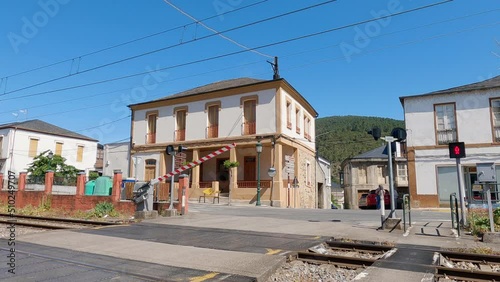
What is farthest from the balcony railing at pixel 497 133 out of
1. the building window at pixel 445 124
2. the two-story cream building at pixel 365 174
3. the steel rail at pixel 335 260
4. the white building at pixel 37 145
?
the white building at pixel 37 145

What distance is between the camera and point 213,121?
27.1 m

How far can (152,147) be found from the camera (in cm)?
2977

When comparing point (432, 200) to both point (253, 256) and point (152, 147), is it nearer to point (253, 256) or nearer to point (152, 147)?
point (253, 256)

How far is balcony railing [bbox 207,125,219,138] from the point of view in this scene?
87.1ft

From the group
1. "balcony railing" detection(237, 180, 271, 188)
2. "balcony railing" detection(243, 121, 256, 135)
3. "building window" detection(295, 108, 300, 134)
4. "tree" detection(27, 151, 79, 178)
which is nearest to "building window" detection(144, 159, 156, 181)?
"tree" detection(27, 151, 79, 178)

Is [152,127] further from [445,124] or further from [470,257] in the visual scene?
[470,257]

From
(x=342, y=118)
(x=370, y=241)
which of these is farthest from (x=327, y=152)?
(x=370, y=241)

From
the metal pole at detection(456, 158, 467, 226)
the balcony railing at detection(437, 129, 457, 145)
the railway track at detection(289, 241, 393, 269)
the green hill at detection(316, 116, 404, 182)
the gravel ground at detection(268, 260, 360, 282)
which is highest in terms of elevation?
the green hill at detection(316, 116, 404, 182)

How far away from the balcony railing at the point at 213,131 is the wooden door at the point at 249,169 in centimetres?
311

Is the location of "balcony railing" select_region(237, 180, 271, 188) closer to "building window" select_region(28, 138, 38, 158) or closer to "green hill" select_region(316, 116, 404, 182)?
"building window" select_region(28, 138, 38, 158)

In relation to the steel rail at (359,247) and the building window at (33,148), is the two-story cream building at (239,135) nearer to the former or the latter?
the building window at (33,148)

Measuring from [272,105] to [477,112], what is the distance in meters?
12.8

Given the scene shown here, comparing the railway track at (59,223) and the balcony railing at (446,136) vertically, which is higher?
the balcony railing at (446,136)

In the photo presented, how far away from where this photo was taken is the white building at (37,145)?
118 feet
